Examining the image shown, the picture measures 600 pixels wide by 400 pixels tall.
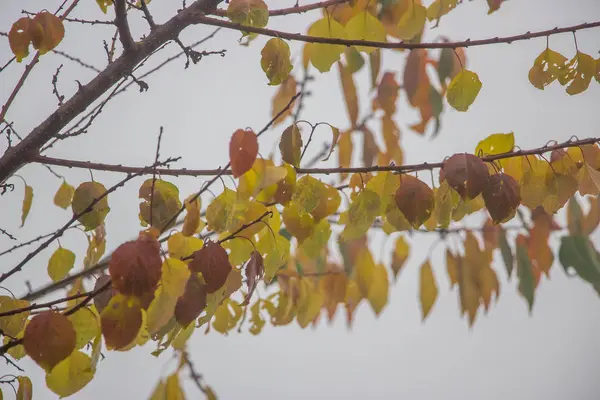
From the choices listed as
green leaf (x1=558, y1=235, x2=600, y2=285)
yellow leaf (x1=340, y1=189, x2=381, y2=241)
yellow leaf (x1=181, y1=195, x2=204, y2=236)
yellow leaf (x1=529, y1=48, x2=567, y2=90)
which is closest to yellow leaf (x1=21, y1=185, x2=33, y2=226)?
yellow leaf (x1=181, y1=195, x2=204, y2=236)

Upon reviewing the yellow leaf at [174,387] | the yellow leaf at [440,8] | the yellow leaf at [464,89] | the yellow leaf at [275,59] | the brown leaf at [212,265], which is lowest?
the yellow leaf at [174,387]

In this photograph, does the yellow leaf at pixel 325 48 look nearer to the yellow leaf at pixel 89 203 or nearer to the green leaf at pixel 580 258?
the yellow leaf at pixel 89 203

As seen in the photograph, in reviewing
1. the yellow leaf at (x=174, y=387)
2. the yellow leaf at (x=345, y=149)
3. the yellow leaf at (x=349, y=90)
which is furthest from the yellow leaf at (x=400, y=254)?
the yellow leaf at (x=174, y=387)

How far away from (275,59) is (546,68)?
0.30 metres

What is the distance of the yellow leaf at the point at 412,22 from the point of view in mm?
709

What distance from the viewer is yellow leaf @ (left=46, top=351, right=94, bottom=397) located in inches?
22.4

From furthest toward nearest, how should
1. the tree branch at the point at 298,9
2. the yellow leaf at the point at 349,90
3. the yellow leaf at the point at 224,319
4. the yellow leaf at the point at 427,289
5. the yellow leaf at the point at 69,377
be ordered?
the yellow leaf at the point at 427,289, the yellow leaf at the point at 349,90, the yellow leaf at the point at 224,319, the tree branch at the point at 298,9, the yellow leaf at the point at 69,377

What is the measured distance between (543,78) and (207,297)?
44cm

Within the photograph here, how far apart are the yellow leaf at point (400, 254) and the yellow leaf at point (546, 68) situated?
1.80ft

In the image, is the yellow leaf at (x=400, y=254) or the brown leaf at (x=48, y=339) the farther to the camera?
the yellow leaf at (x=400, y=254)

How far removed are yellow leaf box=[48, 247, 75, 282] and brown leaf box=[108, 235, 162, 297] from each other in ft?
0.86

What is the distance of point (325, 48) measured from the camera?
681mm

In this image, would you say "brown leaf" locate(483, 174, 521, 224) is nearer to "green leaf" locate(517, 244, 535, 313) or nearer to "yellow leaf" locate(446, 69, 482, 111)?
"yellow leaf" locate(446, 69, 482, 111)

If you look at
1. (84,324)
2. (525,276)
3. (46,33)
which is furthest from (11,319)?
(525,276)
